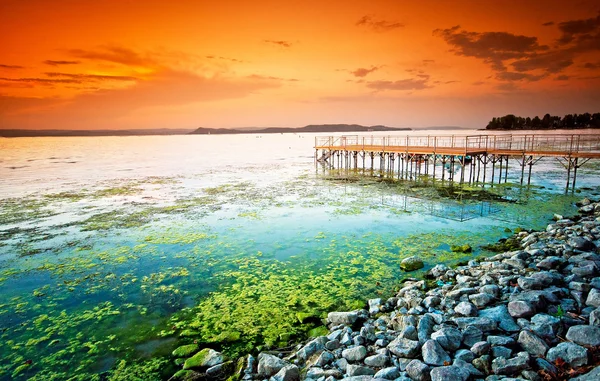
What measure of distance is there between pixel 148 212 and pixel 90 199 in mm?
7314

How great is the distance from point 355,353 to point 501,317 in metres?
2.95

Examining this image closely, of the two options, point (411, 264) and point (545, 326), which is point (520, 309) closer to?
point (545, 326)

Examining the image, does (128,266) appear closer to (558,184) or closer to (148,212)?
(148,212)

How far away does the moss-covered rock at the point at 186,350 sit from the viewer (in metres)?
6.87

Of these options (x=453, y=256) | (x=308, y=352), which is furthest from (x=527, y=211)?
(x=308, y=352)

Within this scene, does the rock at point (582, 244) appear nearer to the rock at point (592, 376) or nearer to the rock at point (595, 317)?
the rock at point (595, 317)

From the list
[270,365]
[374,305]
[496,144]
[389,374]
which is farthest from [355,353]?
[496,144]

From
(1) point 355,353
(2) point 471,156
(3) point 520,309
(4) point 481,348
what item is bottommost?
(1) point 355,353

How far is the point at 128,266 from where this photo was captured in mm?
11672

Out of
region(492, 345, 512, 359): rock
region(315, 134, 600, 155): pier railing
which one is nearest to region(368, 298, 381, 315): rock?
region(492, 345, 512, 359): rock

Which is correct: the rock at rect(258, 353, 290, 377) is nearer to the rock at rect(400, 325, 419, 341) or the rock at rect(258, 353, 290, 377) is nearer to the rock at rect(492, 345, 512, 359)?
the rock at rect(400, 325, 419, 341)

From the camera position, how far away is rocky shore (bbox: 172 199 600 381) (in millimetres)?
4844

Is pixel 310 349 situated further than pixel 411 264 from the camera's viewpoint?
No

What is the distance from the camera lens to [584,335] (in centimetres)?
511
